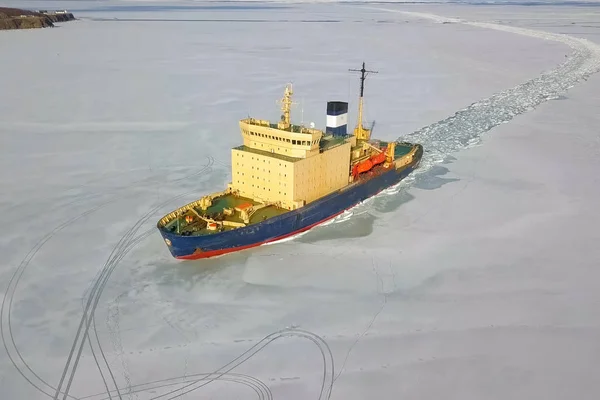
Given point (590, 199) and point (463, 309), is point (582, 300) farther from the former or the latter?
point (590, 199)

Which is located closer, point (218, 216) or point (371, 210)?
point (218, 216)

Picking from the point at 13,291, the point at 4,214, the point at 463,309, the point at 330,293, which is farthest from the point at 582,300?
the point at 4,214

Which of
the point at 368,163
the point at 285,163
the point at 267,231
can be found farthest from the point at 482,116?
the point at 267,231

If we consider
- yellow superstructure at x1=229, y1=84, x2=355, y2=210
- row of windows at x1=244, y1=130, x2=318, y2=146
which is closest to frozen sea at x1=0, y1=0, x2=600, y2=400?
yellow superstructure at x1=229, y1=84, x2=355, y2=210

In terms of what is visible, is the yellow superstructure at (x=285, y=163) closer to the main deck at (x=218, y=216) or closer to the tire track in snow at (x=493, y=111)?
the main deck at (x=218, y=216)

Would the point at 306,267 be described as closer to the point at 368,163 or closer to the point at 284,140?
the point at 284,140

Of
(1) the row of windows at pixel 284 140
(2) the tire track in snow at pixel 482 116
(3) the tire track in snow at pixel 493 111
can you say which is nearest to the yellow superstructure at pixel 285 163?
(1) the row of windows at pixel 284 140

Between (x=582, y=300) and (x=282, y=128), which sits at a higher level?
(x=282, y=128)
